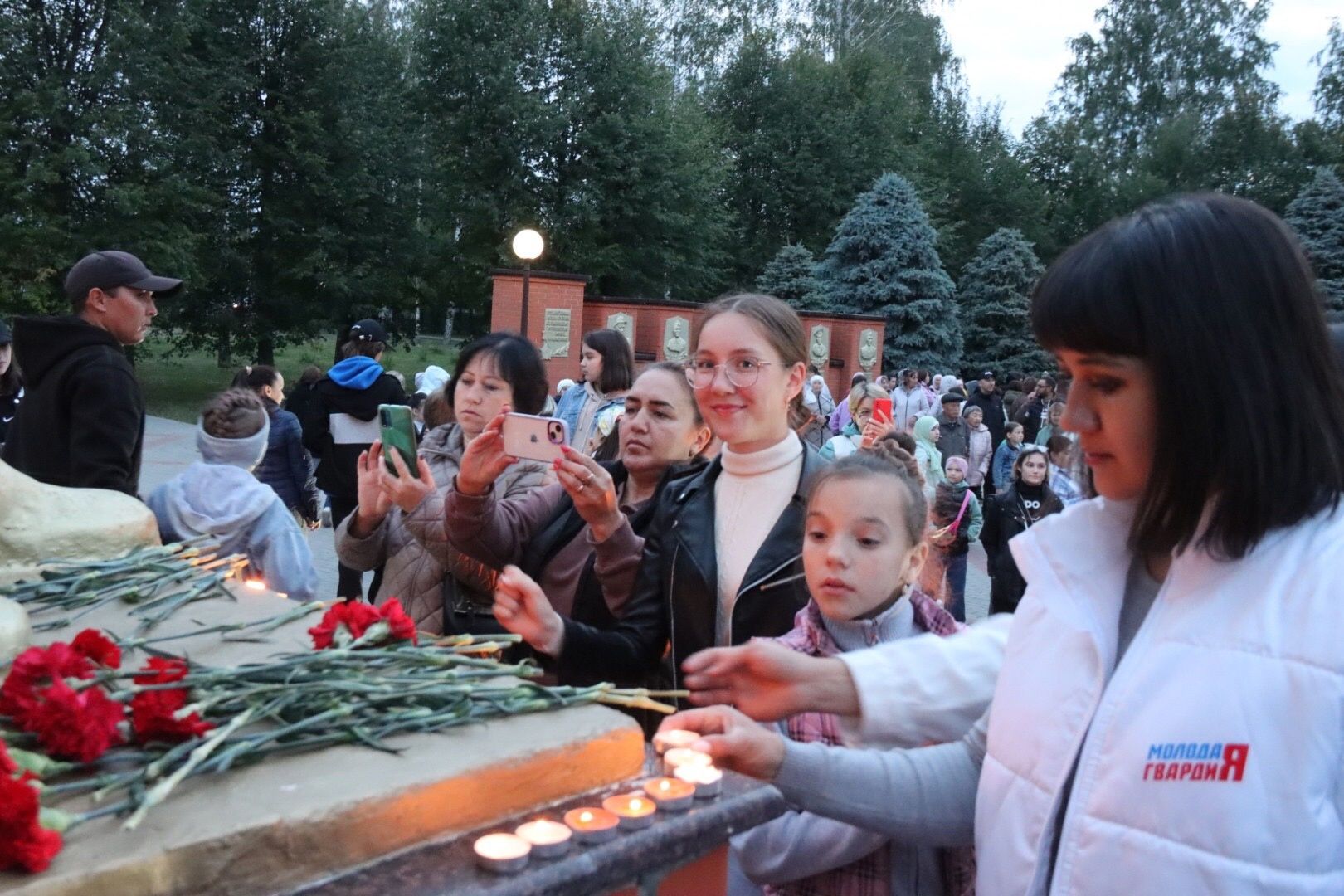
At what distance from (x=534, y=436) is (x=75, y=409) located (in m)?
1.74

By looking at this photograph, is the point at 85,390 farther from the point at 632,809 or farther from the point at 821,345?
the point at 821,345

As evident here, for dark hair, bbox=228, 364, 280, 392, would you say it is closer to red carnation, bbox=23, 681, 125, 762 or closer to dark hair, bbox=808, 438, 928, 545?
dark hair, bbox=808, 438, 928, 545

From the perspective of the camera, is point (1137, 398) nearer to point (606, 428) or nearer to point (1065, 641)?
point (1065, 641)

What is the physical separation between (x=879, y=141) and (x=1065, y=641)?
1415 inches

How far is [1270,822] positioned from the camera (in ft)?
3.94

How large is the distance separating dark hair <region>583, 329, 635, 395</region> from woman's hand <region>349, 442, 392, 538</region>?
3071 millimetres

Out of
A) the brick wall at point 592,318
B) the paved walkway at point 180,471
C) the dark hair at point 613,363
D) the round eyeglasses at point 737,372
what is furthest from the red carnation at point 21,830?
the brick wall at point 592,318

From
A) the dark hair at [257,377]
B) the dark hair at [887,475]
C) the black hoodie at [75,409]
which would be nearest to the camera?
the dark hair at [887,475]

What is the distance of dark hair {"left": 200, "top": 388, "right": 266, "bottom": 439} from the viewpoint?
159 inches

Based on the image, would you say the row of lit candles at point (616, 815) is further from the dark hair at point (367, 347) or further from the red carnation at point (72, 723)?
the dark hair at point (367, 347)

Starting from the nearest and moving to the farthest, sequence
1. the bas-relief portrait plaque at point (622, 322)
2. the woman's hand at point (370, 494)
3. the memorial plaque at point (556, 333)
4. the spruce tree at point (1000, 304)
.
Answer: the woman's hand at point (370, 494) < the memorial plaque at point (556, 333) < the bas-relief portrait plaque at point (622, 322) < the spruce tree at point (1000, 304)

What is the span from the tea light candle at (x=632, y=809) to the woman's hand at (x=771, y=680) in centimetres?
31

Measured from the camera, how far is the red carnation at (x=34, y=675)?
1.25m

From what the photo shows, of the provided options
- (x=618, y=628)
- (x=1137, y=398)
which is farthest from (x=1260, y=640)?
(x=618, y=628)
